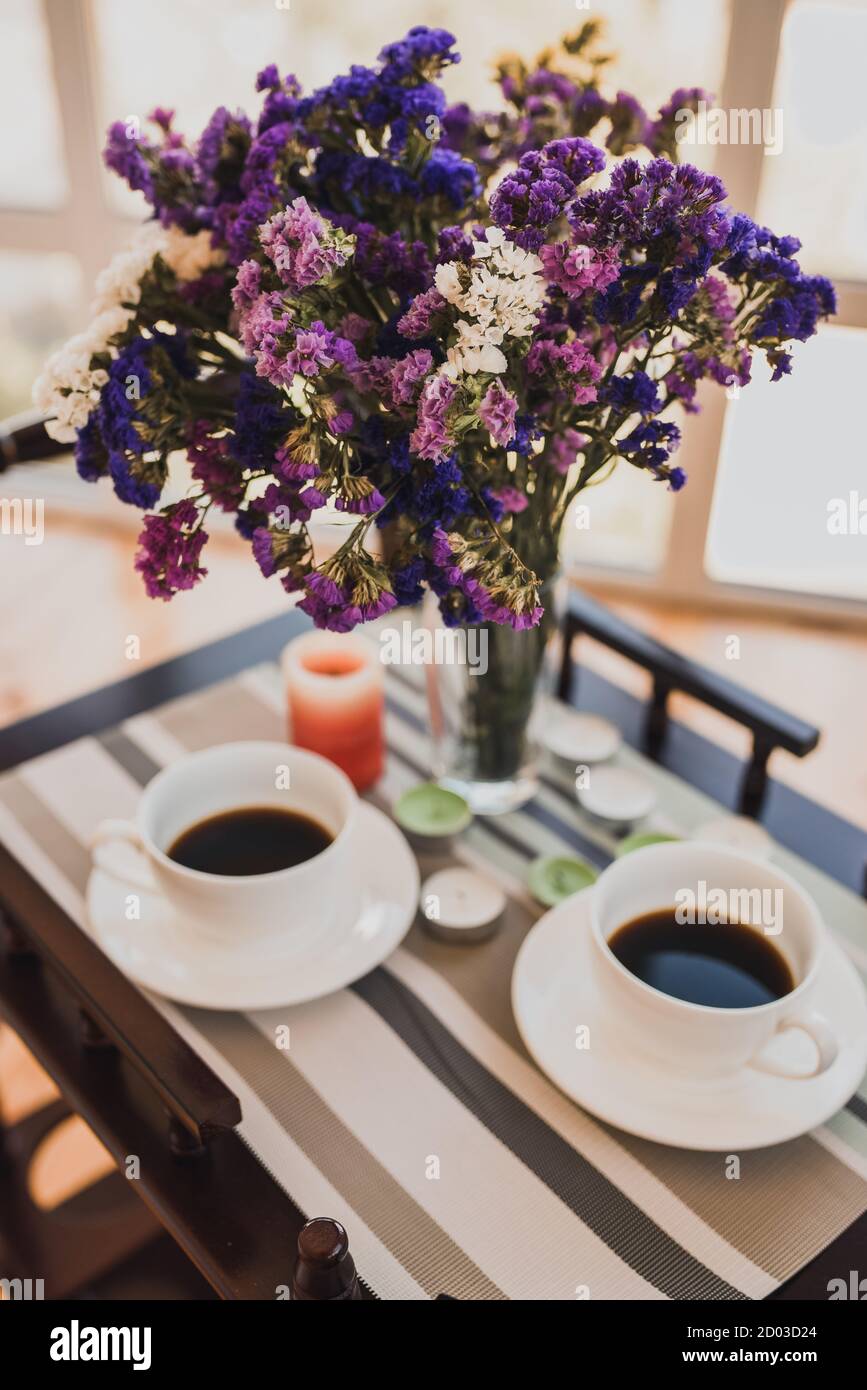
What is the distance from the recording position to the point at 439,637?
1122 mm

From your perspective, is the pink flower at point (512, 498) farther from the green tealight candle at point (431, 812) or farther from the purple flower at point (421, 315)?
the green tealight candle at point (431, 812)

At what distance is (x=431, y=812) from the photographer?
1170 mm

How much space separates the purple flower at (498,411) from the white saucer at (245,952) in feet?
1.47

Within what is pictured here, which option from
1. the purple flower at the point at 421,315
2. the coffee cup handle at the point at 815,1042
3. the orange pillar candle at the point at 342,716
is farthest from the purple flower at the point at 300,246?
the coffee cup handle at the point at 815,1042

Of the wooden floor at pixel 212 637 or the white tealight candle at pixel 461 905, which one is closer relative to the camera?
the white tealight candle at pixel 461 905

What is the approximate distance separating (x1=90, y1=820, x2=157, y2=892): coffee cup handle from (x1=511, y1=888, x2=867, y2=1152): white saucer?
32 centimetres

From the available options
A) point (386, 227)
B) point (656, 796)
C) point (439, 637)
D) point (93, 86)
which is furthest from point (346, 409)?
point (93, 86)

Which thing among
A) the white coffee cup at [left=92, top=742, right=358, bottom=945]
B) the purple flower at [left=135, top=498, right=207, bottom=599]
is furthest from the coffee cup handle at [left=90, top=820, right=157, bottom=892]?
the purple flower at [left=135, top=498, right=207, bottom=599]

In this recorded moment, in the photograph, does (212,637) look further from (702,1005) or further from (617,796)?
(702,1005)

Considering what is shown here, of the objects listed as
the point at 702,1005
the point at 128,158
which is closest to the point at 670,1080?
the point at 702,1005

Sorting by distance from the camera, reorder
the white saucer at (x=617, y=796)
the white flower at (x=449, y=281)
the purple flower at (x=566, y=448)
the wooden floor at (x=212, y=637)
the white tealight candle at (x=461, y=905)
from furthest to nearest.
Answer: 1. the wooden floor at (x=212, y=637)
2. the white saucer at (x=617, y=796)
3. the white tealight candle at (x=461, y=905)
4. the purple flower at (x=566, y=448)
5. the white flower at (x=449, y=281)

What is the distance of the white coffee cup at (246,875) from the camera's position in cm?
93

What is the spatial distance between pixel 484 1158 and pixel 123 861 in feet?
1.28

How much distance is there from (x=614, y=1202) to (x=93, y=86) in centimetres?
260
